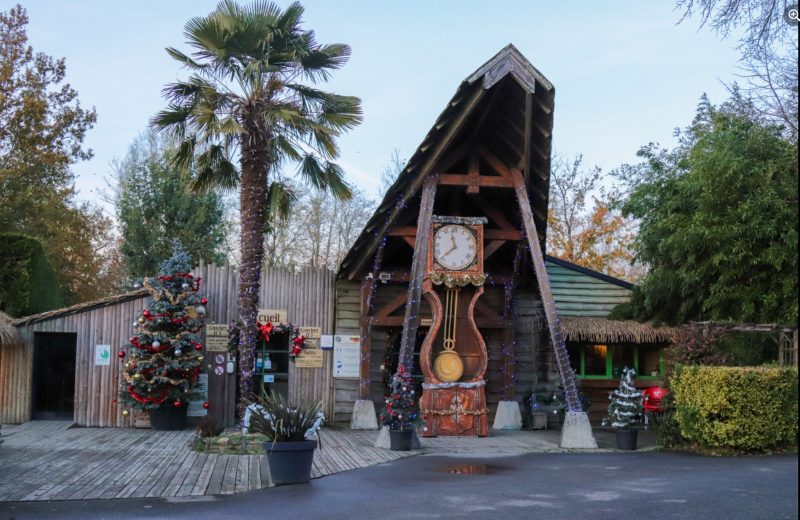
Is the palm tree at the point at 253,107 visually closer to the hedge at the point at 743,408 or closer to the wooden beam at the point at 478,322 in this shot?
the wooden beam at the point at 478,322

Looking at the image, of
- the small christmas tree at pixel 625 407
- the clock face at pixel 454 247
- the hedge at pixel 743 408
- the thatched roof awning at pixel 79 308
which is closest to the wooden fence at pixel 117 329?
the thatched roof awning at pixel 79 308

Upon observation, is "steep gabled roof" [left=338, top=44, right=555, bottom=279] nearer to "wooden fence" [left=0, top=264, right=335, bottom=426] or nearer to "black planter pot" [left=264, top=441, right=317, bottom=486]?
"wooden fence" [left=0, top=264, right=335, bottom=426]

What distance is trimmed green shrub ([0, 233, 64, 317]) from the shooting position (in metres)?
18.2

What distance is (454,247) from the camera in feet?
51.0

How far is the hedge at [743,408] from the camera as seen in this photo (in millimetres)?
12844

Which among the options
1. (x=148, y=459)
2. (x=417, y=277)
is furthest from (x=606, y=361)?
(x=148, y=459)

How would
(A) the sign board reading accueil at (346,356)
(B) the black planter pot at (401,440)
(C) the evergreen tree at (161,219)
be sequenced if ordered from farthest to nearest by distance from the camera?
(C) the evergreen tree at (161,219)
(A) the sign board reading accueil at (346,356)
(B) the black planter pot at (401,440)

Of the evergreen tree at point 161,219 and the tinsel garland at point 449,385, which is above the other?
the evergreen tree at point 161,219

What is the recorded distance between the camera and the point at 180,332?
16.1 meters

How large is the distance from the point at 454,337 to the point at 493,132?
4.15 metres

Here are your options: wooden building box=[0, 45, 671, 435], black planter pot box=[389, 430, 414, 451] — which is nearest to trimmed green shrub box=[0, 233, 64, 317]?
wooden building box=[0, 45, 671, 435]

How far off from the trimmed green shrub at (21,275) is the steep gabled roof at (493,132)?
7.55 m

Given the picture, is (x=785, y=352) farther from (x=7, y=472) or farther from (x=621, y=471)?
(x=7, y=472)

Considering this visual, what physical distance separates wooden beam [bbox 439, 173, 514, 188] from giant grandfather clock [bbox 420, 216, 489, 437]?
2.66ft
